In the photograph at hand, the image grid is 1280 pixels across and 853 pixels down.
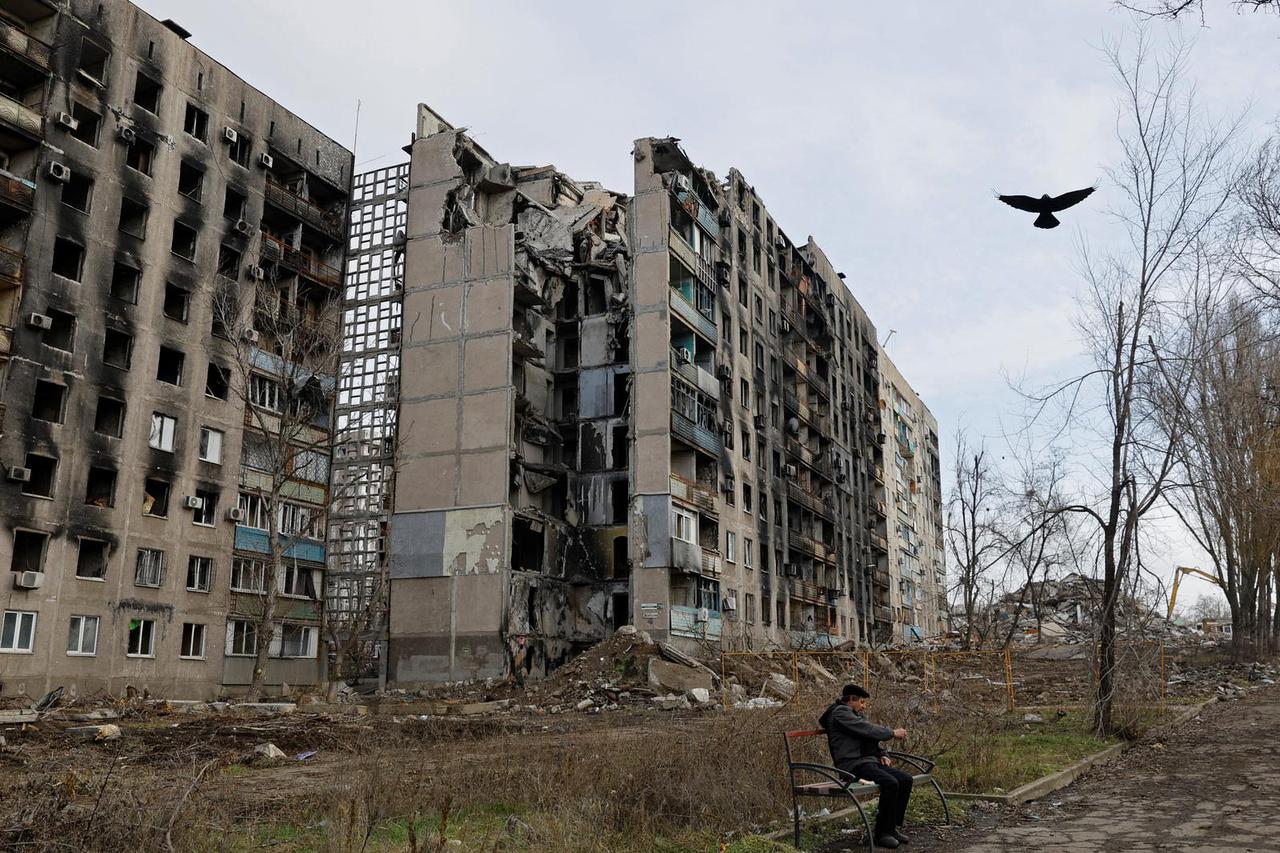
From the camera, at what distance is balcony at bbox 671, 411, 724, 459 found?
42000 mm

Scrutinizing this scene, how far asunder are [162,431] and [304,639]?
10.0 meters

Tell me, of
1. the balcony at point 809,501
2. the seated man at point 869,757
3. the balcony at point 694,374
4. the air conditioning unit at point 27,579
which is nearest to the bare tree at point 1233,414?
the seated man at point 869,757

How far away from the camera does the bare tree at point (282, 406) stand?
3772 centimetres

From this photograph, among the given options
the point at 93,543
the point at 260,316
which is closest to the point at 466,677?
the point at 93,543

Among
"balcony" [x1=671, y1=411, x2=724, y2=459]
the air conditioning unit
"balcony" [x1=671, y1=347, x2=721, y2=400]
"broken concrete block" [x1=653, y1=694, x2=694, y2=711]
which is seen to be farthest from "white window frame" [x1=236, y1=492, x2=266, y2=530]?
"broken concrete block" [x1=653, y1=694, x2=694, y2=711]

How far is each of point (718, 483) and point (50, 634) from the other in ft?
84.6

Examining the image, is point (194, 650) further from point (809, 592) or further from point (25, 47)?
point (809, 592)

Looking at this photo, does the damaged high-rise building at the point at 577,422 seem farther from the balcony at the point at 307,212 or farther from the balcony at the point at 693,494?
the balcony at the point at 307,212

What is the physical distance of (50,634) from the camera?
30359 mm

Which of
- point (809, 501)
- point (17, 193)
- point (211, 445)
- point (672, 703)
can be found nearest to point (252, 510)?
point (211, 445)

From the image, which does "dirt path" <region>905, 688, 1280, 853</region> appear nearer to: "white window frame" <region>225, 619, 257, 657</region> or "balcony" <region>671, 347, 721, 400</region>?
"balcony" <region>671, 347, 721, 400</region>

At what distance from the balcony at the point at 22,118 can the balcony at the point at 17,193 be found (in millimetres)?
1525

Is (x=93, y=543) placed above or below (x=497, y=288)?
below

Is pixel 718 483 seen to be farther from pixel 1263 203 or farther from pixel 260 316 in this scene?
pixel 1263 203
